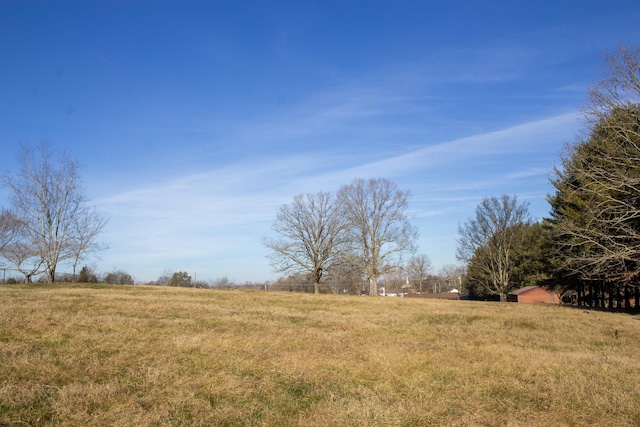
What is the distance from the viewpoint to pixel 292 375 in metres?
6.77

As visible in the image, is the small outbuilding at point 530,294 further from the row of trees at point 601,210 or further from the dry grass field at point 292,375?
the dry grass field at point 292,375

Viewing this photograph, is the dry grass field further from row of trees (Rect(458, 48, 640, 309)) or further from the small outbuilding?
the small outbuilding

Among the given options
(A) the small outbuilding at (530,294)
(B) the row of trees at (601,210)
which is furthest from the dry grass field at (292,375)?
(A) the small outbuilding at (530,294)

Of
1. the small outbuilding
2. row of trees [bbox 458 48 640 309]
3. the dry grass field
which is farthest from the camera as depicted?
the small outbuilding

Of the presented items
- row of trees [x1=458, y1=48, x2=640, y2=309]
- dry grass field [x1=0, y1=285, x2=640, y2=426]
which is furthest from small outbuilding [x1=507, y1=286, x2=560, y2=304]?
dry grass field [x1=0, y1=285, x2=640, y2=426]

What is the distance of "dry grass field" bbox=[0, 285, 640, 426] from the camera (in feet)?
16.4

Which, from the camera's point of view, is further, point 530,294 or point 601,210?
point 530,294

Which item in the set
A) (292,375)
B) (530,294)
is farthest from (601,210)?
(530,294)

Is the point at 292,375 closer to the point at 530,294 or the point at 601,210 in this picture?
the point at 601,210

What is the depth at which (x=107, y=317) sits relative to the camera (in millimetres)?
11438

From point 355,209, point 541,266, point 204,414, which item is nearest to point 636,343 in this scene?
point 204,414

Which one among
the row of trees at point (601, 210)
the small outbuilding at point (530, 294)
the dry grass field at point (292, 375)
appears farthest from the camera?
the small outbuilding at point (530, 294)

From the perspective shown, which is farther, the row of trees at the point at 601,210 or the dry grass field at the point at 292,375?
the row of trees at the point at 601,210

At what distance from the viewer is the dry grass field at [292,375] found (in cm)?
499
